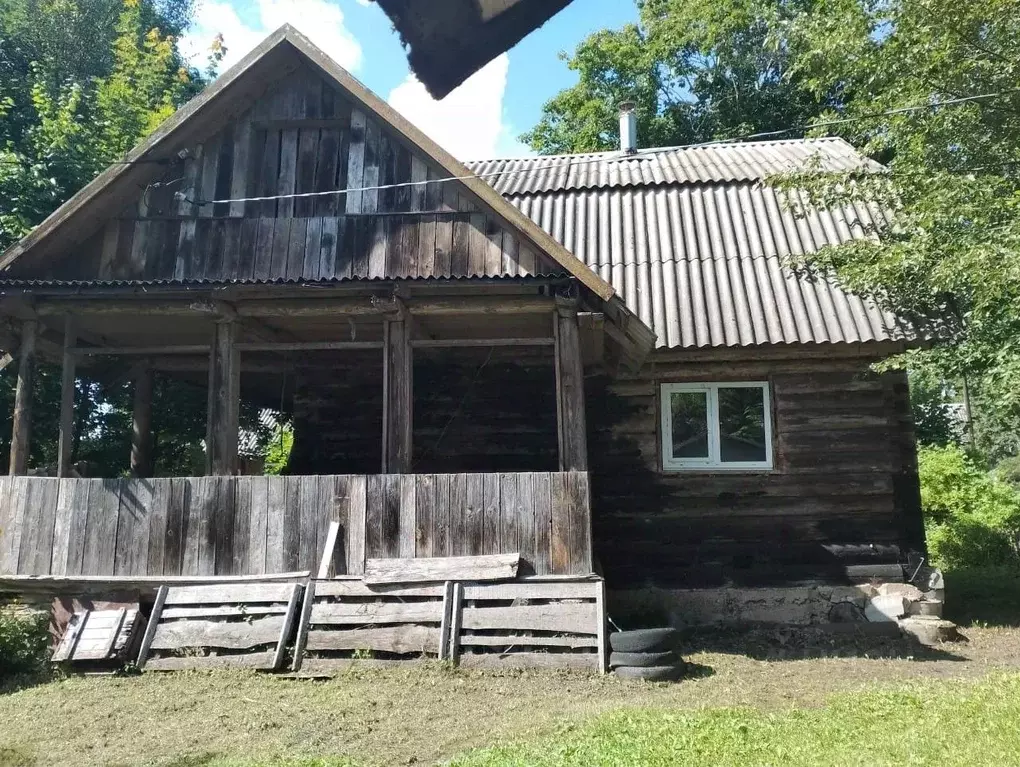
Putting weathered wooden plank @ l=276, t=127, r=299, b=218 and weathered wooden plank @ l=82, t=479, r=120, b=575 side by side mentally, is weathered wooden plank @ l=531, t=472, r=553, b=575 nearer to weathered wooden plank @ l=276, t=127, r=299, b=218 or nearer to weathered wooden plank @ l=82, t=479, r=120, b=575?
weathered wooden plank @ l=276, t=127, r=299, b=218

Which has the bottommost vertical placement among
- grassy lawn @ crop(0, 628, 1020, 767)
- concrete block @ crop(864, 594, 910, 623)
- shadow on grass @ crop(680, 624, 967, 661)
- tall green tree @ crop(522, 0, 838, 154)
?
shadow on grass @ crop(680, 624, 967, 661)

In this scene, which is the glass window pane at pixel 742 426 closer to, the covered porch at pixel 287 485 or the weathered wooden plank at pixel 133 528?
the covered porch at pixel 287 485

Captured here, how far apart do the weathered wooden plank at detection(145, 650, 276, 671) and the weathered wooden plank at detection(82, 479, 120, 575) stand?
120cm

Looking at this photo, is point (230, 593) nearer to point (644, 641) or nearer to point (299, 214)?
point (644, 641)

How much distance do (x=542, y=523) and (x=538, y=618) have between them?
0.92 metres

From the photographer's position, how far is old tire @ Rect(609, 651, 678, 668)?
766 centimetres

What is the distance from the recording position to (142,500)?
876 cm

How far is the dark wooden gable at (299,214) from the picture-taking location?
936 centimetres

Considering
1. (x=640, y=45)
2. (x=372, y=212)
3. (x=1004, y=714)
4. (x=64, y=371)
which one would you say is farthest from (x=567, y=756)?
(x=640, y=45)

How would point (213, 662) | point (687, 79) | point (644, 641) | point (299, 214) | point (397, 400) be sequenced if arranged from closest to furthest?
point (644, 641) < point (213, 662) < point (397, 400) < point (299, 214) < point (687, 79)

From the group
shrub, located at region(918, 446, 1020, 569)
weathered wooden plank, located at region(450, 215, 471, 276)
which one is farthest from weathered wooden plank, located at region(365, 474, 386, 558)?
shrub, located at region(918, 446, 1020, 569)

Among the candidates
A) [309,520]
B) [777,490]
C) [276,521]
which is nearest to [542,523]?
[309,520]

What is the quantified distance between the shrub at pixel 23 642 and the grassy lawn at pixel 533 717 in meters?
0.56

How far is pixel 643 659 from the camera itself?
766 centimetres
